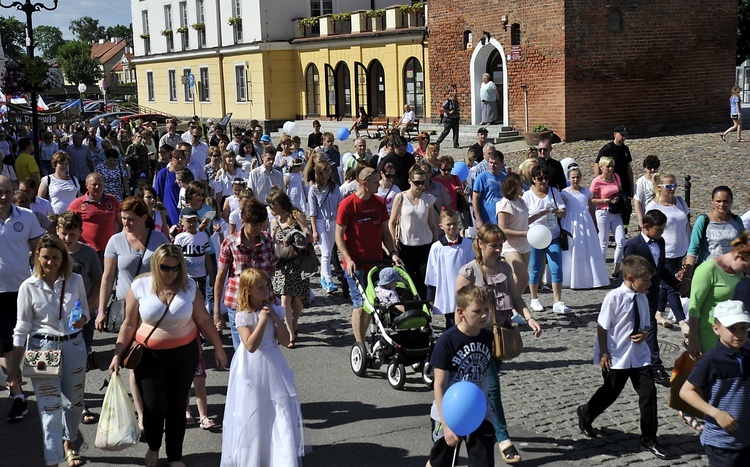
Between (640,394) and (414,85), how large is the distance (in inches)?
1168

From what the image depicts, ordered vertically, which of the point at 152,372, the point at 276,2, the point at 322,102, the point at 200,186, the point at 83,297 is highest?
the point at 276,2

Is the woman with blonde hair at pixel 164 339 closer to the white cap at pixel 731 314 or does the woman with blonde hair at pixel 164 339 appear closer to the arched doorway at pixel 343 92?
the white cap at pixel 731 314

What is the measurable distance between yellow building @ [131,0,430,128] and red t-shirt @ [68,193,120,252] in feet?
83.7

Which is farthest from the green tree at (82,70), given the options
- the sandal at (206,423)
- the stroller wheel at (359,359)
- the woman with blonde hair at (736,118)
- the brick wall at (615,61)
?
the sandal at (206,423)

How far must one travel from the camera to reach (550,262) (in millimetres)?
10750

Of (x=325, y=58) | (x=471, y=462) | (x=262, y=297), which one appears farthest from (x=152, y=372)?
(x=325, y=58)

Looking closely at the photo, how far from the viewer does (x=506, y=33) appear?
27.5 metres

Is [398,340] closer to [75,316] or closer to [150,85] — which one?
[75,316]

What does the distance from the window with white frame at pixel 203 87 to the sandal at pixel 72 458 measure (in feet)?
139

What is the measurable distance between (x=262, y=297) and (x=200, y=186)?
4001 millimetres

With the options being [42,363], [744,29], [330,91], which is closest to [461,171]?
[42,363]

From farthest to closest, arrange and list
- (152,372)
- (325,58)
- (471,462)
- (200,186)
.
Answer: (325,58) < (200,186) < (152,372) < (471,462)

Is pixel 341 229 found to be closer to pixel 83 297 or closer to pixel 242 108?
pixel 83 297

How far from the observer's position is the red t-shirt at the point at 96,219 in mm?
9328
